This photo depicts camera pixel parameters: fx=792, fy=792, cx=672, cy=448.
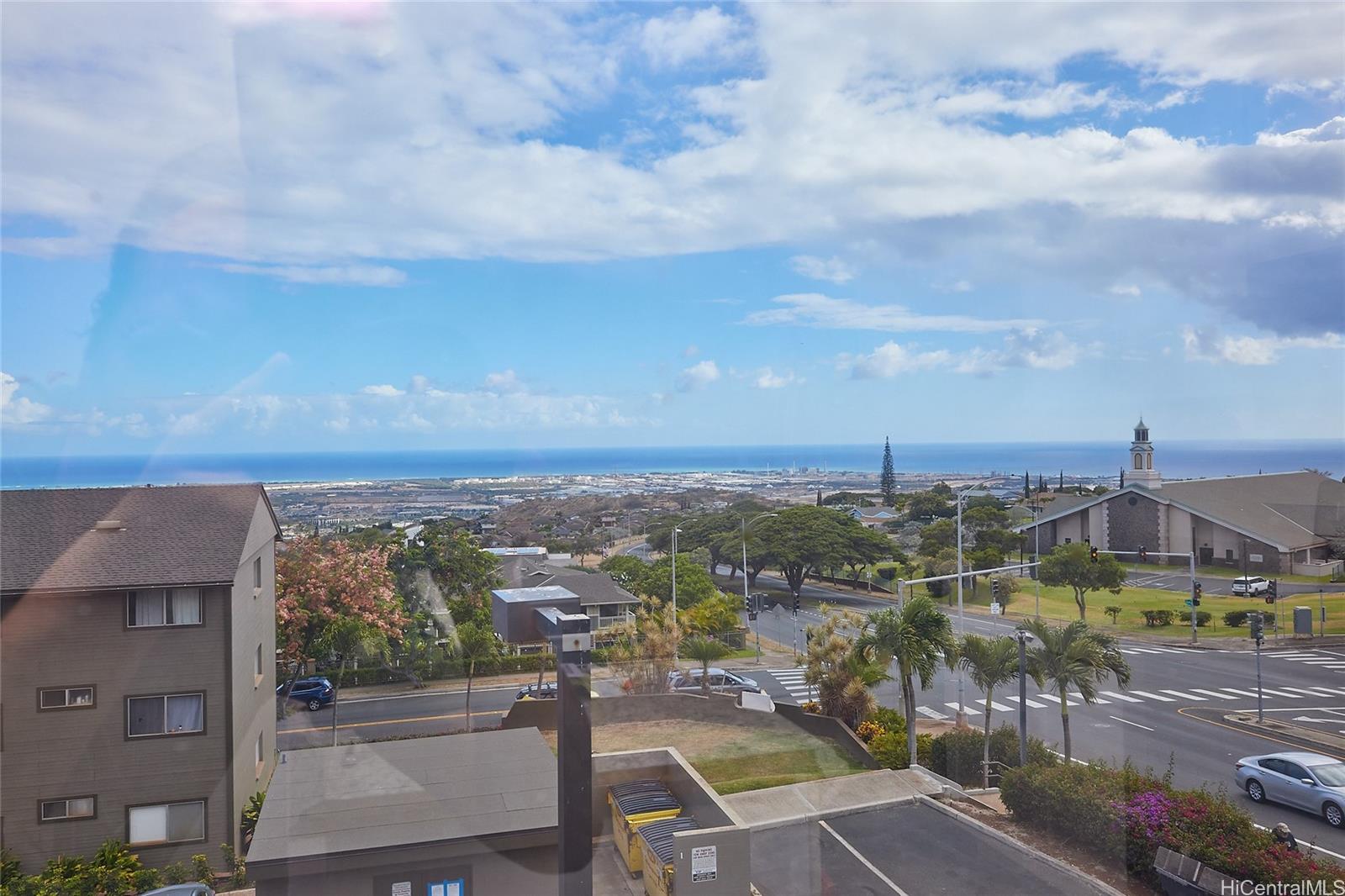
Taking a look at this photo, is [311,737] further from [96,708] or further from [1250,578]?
[1250,578]

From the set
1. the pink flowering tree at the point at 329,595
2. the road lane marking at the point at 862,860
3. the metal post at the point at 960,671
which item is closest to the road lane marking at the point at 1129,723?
the metal post at the point at 960,671

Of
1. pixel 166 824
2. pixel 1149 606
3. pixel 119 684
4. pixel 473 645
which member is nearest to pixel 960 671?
pixel 1149 606

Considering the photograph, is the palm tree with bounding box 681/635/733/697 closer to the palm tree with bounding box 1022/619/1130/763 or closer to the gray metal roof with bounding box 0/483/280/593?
the palm tree with bounding box 1022/619/1130/763

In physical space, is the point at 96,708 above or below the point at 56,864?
above

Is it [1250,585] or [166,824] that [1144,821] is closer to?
[1250,585]

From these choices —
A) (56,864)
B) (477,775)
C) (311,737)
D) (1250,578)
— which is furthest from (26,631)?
(1250,578)

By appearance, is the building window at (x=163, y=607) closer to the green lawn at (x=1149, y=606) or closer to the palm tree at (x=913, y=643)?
the palm tree at (x=913, y=643)

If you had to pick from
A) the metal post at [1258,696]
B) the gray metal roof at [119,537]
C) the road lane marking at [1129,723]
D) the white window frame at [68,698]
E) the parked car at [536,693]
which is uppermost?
the gray metal roof at [119,537]
